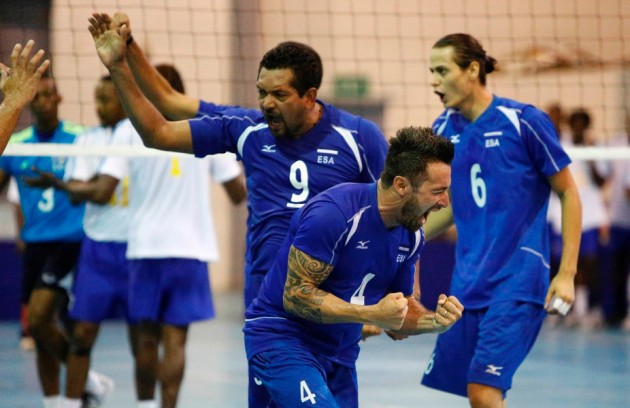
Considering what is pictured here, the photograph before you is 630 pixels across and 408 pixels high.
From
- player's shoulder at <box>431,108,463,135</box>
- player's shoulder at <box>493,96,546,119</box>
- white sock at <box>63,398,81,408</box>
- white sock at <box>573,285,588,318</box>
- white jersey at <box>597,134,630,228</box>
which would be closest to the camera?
player's shoulder at <box>493,96,546,119</box>

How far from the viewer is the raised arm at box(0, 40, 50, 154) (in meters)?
4.59

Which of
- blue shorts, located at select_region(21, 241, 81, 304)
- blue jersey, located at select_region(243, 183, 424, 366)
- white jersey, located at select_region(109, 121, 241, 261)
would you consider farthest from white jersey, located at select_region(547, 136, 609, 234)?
blue jersey, located at select_region(243, 183, 424, 366)

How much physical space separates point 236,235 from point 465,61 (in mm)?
13342

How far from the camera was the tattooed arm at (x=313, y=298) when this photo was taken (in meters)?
4.23

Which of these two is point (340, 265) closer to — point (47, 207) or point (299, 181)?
point (299, 181)

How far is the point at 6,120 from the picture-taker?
4.59 metres

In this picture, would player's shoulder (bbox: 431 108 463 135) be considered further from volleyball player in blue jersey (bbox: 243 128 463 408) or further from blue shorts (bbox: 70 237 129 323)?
blue shorts (bbox: 70 237 129 323)

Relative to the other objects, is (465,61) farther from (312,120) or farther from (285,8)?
(285,8)

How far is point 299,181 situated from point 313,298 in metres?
A: 1.07

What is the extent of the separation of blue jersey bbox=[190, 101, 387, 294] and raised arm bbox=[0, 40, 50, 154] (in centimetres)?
89

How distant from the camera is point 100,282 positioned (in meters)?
7.71

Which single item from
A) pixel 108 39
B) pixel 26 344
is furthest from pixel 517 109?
pixel 26 344

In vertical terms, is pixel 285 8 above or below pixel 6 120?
above

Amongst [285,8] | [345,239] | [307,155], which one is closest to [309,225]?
[345,239]
